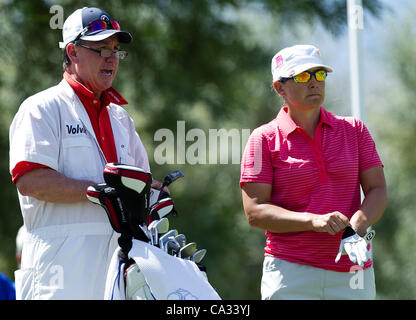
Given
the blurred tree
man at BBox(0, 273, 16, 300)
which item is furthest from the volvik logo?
the blurred tree

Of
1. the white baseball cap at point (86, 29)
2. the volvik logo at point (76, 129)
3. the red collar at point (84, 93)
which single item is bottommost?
the volvik logo at point (76, 129)

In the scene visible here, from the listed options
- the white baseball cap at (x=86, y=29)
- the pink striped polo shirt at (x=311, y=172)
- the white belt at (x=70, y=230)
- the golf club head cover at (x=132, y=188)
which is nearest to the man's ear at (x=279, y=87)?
the pink striped polo shirt at (x=311, y=172)

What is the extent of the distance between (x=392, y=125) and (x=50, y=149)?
1616 centimetres

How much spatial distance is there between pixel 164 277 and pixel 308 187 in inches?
32.8

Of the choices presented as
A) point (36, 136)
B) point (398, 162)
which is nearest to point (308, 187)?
point (36, 136)

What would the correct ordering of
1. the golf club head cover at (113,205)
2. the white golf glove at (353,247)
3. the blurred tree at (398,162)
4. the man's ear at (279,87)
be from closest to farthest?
1. the golf club head cover at (113,205)
2. the white golf glove at (353,247)
3. the man's ear at (279,87)
4. the blurred tree at (398,162)

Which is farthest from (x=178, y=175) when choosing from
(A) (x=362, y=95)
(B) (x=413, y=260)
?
(B) (x=413, y=260)

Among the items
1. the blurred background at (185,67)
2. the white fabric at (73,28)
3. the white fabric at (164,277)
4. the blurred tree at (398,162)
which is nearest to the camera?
the white fabric at (164,277)

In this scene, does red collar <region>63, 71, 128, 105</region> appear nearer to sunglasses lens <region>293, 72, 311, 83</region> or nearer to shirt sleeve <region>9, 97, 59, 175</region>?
shirt sleeve <region>9, 97, 59, 175</region>

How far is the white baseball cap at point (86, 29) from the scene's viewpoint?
3.04m

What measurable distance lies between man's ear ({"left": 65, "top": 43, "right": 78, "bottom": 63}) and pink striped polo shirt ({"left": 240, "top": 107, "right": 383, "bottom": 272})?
0.86m

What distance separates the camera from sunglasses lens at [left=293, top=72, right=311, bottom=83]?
313cm

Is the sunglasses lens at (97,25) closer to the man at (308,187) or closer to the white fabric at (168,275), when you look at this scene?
the man at (308,187)

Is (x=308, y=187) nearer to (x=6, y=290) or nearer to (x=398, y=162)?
(x=6, y=290)
